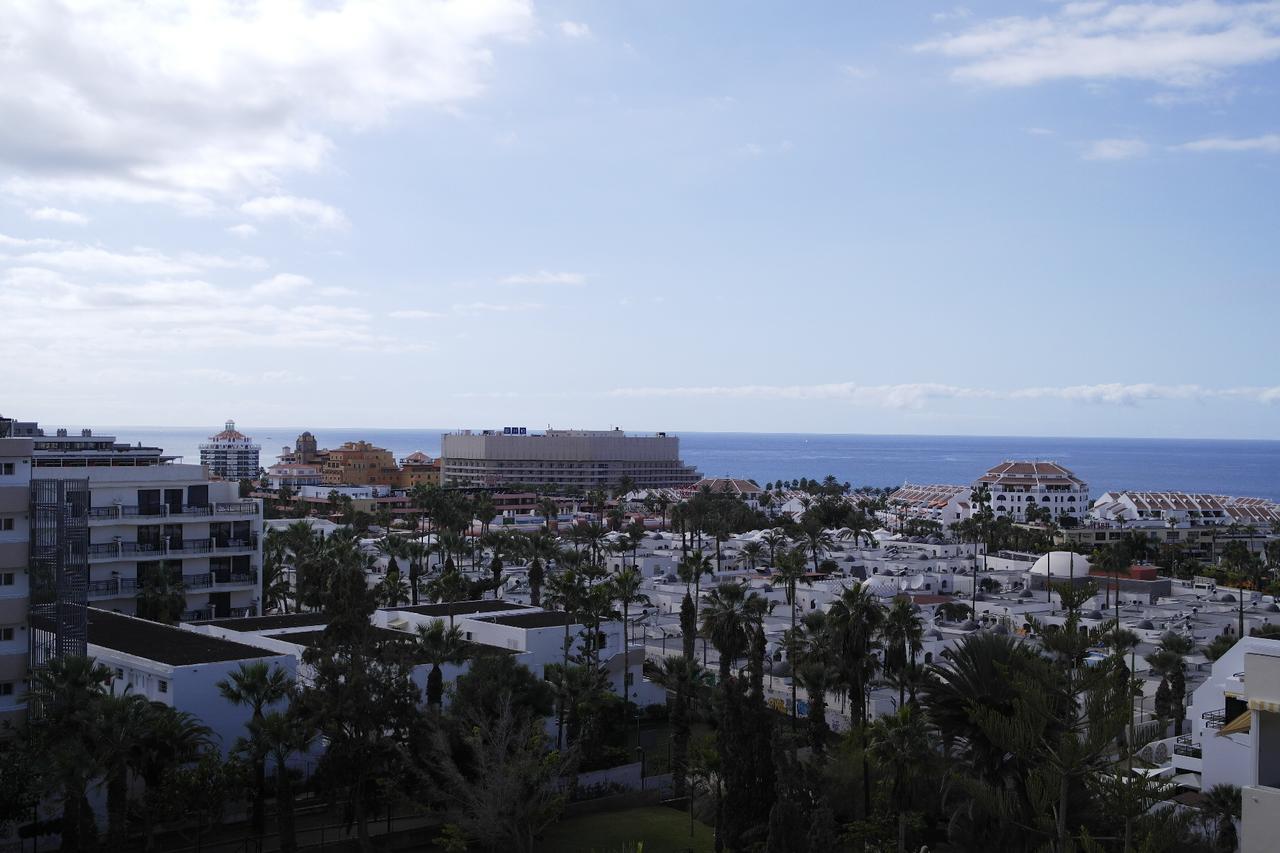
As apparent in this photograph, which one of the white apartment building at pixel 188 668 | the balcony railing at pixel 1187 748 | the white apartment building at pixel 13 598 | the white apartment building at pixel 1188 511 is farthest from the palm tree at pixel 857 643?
the white apartment building at pixel 1188 511

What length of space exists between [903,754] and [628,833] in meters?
9.43

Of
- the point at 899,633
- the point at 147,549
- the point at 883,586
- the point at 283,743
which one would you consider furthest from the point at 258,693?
the point at 883,586

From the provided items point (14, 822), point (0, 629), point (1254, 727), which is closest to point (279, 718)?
point (14, 822)

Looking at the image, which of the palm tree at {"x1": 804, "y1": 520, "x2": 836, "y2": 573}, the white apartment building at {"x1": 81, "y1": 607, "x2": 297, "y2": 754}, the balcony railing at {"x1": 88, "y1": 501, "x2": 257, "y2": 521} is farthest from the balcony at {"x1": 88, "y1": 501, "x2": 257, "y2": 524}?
the palm tree at {"x1": 804, "y1": 520, "x2": 836, "y2": 573}

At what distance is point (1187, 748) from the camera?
3400 centimetres

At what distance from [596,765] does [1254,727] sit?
21.6 metres

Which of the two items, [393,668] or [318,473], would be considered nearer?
[393,668]

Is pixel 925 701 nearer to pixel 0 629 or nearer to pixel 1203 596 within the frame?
pixel 0 629

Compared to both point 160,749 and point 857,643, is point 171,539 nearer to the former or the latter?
point 160,749

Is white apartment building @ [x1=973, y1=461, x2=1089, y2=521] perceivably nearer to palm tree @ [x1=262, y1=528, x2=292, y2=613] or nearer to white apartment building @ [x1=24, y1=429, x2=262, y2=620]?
palm tree @ [x1=262, y1=528, x2=292, y2=613]

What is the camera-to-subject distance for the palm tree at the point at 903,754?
26.7 meters

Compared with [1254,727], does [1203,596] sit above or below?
below

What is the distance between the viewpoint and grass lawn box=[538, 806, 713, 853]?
31.3 meters

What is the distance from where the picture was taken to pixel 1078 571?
8162 centimetres
